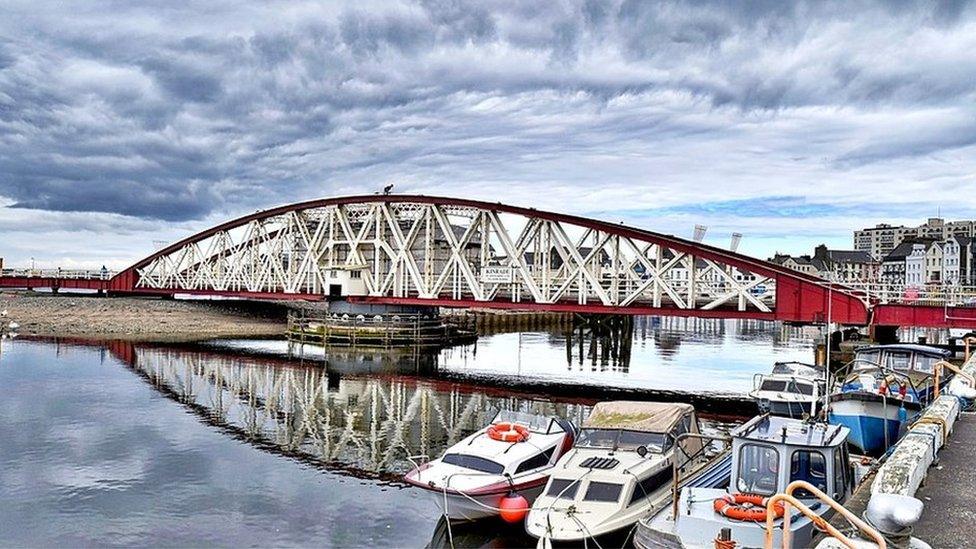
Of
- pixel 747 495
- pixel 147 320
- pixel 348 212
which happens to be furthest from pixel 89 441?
pixel 147 320

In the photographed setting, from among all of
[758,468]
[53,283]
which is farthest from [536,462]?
[53,283]

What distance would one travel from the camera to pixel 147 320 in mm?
77062

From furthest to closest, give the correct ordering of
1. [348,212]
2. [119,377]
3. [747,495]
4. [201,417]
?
[348,212], [119,377], [201,417], [747,495]

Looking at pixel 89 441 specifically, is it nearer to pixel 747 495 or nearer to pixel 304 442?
pixel 304 442

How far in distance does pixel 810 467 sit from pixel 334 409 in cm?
2379

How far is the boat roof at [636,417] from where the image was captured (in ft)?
66.3

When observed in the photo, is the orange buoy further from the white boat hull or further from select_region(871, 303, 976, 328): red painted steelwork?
select_region(871, 303, 976, 328): red painted steelwork

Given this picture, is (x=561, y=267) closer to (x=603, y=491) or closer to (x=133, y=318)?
(x=603, y=491)

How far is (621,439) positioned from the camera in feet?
64.9

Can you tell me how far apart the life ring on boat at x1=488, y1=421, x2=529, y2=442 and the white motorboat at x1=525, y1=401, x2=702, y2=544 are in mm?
1895

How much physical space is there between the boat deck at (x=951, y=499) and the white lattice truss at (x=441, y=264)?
93.2 ft

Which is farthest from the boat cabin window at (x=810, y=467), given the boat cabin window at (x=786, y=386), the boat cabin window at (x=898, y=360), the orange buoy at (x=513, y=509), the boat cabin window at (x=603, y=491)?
the boat cabin window at (x=898, y=360)

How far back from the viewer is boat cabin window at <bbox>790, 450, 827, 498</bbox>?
1495cm

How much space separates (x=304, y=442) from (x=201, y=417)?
6.98 m
